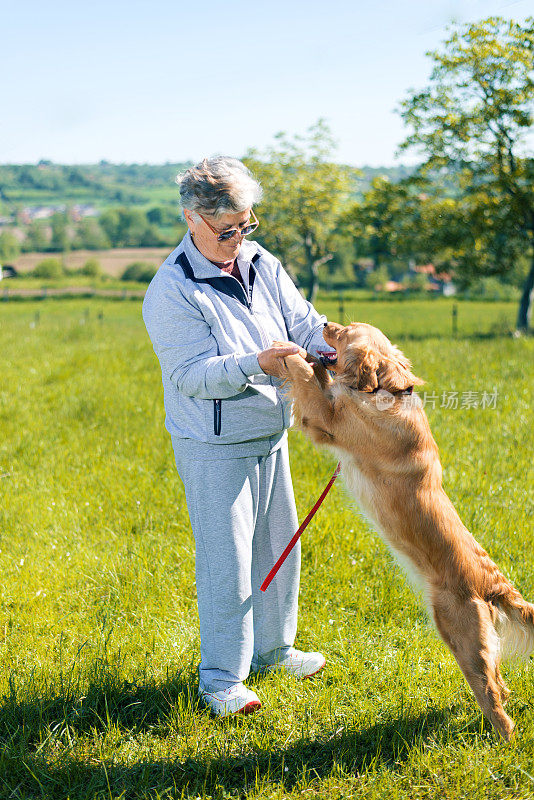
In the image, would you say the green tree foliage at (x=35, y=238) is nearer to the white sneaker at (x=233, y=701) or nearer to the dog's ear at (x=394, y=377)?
the dog's ear at (x=394, y=377)

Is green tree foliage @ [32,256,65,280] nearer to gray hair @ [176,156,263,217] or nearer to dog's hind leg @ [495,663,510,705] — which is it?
gray hair @ [176,156,263,217]

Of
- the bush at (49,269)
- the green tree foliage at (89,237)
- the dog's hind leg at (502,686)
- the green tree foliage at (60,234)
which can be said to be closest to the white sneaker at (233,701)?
the dog's hind leg at (502,686)

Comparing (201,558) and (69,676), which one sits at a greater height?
(201,558)

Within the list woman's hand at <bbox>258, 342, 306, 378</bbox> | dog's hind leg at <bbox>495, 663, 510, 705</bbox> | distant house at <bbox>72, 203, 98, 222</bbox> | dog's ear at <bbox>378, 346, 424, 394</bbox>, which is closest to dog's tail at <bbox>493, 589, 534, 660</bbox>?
dog's hind leg at <bbox>495, 663, 510, 705</bbox>

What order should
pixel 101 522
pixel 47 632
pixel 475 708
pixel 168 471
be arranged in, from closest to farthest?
pixel 475 708 < pixel 47 632 < pixel 101 522 < pixel 168 471

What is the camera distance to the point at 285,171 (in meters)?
42.4

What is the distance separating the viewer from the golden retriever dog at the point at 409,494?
3049 millimetres

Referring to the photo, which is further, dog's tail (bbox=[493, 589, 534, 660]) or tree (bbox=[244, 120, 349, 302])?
tree (bbox=[244, 120, 349, 302])

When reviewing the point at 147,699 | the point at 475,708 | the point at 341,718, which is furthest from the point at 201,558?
the point at 475,708

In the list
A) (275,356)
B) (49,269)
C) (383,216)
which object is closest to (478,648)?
(275,356)

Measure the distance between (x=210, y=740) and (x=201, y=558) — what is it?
886mm

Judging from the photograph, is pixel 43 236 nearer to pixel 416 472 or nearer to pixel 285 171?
pixel 285 171

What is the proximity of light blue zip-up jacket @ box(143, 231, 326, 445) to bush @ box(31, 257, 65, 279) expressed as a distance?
6456cm

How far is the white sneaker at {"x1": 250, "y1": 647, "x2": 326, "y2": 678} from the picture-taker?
3.62 meters
